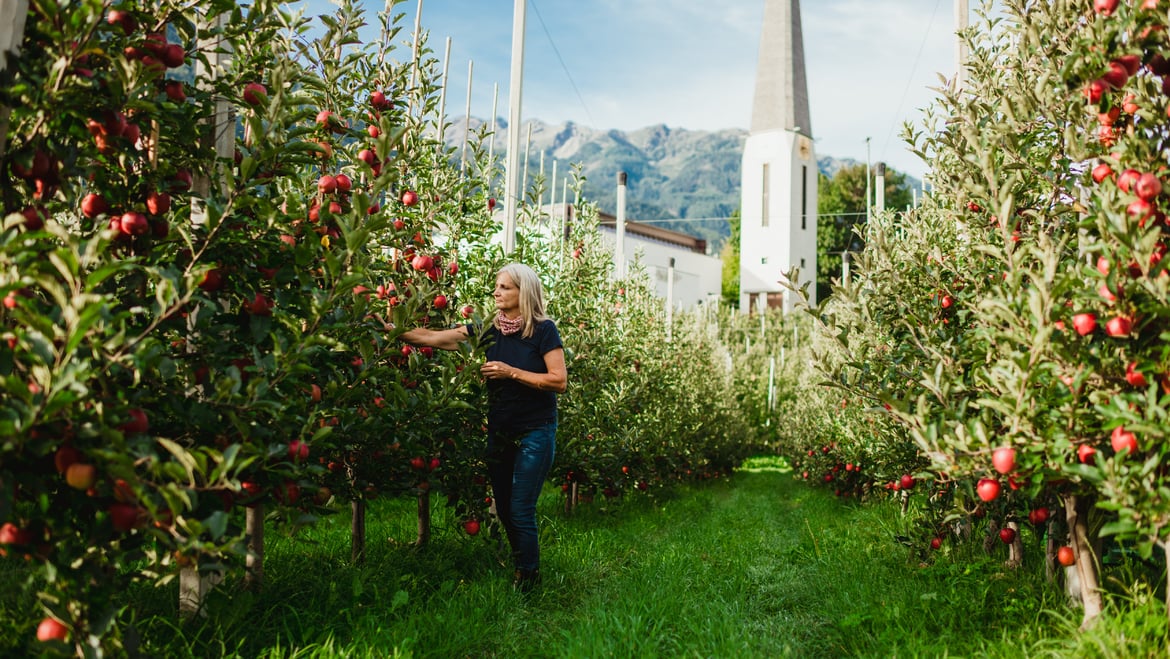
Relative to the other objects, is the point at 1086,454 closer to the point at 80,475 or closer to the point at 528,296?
the point at 528,296

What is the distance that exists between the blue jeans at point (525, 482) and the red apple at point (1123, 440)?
8.25 ft

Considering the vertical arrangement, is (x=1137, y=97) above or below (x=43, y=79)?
above

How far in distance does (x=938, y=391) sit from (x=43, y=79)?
10.9ft

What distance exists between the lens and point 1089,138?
293 cm

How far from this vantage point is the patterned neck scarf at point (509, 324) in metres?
4.14

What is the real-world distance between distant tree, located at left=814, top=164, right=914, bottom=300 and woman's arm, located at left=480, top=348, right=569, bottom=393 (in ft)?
143

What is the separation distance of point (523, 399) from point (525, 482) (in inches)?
17.7

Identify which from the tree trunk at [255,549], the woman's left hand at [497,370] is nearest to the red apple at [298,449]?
the tree trunk at [255,549]

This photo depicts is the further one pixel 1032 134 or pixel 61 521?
pixel 1032 134

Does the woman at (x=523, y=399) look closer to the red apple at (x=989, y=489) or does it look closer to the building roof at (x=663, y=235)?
the red apple at (x=989, y=489)

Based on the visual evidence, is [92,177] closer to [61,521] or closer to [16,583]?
[61,521]

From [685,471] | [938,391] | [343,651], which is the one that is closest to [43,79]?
[343,651]

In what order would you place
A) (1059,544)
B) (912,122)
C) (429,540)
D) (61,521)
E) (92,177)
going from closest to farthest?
(61,521)
(92,177)
(1059,544)
(912,122)
(429,540)

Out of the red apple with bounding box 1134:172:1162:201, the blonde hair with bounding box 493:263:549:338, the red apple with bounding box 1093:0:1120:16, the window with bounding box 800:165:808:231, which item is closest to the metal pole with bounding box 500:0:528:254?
the blonde hair with bounding box 493:263:549:338
